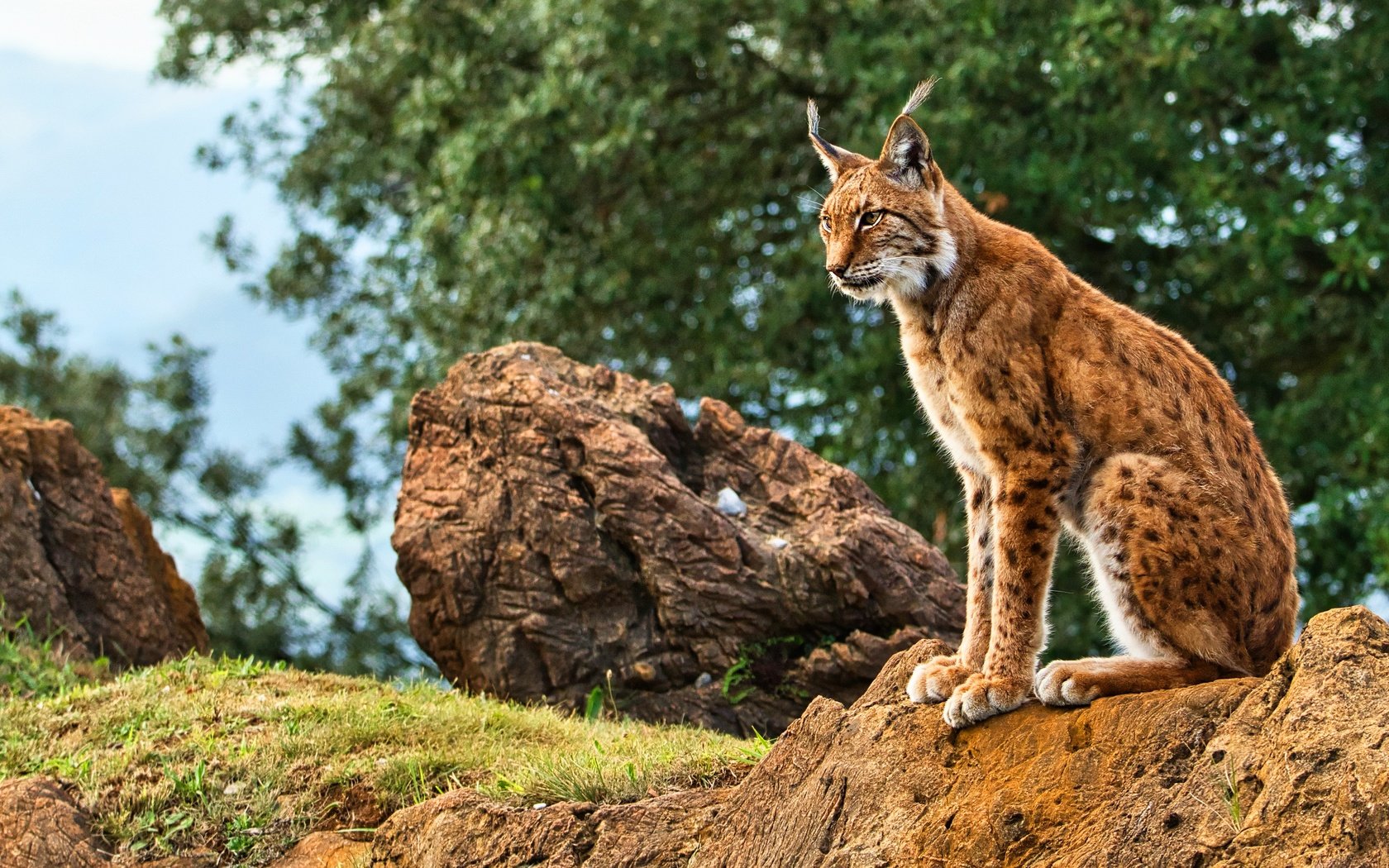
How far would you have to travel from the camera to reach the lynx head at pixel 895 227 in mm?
6434

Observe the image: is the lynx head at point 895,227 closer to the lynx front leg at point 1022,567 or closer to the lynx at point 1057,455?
the lynx at point 1057,455

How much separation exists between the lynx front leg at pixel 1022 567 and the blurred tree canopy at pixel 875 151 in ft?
Result: 26.7

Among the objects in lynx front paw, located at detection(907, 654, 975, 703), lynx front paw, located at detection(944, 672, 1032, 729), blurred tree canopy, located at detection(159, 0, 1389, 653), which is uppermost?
blurred tree canopy, located at detection(159, 0, 1389, 653)

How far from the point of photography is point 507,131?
15.1 meters

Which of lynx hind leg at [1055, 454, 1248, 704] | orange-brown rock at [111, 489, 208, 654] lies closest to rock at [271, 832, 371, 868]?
lynx hind leg at [1055, 454, 1248, 704]

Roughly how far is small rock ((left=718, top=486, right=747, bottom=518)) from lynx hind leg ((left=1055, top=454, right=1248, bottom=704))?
4258 mm

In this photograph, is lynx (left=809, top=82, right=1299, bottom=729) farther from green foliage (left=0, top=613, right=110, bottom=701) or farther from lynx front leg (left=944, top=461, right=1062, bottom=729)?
green foliage (left=0, top=613, right=110, bottom=701)

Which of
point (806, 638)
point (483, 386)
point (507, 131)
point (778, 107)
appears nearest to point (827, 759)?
point (806, 638)

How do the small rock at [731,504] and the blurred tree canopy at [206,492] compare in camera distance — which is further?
the blurred tree canopy at [206,492]

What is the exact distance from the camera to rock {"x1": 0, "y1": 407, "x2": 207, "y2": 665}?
33.7 feet

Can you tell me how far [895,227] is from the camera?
6441 mm

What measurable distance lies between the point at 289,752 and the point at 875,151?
8.19 metres

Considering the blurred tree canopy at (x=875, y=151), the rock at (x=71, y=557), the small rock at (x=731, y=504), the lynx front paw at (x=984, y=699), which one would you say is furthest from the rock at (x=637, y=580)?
the blurred tree canopy at (x=875, y=151)

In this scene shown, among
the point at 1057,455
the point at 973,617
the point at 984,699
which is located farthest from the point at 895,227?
the point at 984,699
